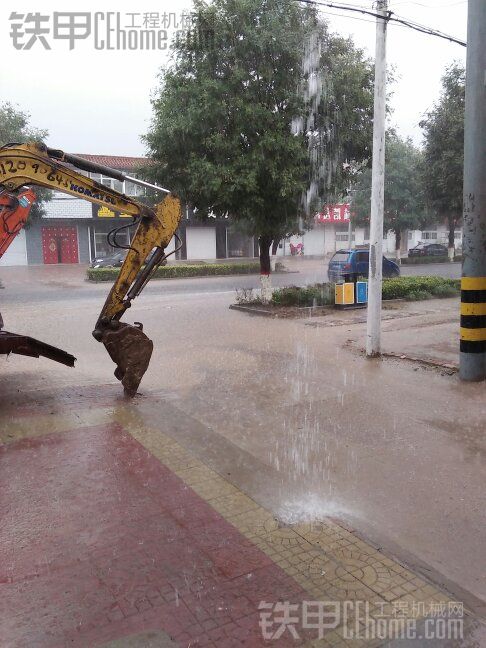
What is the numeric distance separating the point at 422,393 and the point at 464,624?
4.54 metres

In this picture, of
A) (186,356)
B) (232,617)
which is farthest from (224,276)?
(232,617)

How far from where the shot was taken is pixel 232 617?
3.13 metres

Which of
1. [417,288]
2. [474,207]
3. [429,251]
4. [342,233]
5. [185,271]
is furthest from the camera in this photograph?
[342,233]

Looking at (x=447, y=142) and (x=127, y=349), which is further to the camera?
(x=447, y=142)

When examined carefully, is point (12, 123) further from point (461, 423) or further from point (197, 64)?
point (461, 423)

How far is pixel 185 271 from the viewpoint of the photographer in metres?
28.8

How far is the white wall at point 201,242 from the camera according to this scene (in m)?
40.6

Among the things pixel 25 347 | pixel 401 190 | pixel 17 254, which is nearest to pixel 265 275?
pixel 25 347

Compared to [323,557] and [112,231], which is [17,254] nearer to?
[112,231]

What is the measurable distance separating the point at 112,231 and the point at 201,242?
1360 inches

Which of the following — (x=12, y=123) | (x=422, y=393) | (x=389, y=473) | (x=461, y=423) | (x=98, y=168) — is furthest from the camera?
(x=12, y=123)

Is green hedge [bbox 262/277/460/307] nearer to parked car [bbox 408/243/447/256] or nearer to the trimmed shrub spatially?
the trimmed shrub

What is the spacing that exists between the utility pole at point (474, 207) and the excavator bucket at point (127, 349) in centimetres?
438

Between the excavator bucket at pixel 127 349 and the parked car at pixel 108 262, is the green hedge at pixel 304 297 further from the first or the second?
the parked car at pixel 108 262
